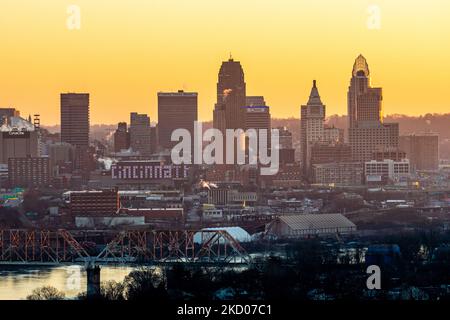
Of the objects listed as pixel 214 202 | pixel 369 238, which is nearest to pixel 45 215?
pixel 214 202

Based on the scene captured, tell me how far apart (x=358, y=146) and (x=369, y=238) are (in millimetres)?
31612

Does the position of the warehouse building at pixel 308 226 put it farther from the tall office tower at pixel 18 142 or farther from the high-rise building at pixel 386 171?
the tall office tower at pixel 18 142

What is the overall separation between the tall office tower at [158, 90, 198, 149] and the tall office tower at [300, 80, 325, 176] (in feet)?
13.5

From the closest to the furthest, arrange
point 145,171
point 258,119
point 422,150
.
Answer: point 145,171
point 258,119
point 422,150

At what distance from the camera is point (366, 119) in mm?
61562

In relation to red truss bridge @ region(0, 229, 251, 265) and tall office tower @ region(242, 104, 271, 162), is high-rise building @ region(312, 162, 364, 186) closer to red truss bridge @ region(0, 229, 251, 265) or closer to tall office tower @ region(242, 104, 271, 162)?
tall office tower @ region(242, 104, 271, 162)

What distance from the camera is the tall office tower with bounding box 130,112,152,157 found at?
60447 millimetres

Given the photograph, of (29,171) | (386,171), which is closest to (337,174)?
(386,171)

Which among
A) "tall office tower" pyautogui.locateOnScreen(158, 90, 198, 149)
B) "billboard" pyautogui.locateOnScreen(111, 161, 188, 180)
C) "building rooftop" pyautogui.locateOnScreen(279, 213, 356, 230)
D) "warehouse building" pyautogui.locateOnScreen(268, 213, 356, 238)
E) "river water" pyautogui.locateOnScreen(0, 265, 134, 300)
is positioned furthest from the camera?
"tall office tower" pyautogui.locateOnScreen(158, 90, 198, 149)

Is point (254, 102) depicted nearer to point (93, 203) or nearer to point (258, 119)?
point (258, 119)

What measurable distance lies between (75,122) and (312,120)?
8747 millimetres

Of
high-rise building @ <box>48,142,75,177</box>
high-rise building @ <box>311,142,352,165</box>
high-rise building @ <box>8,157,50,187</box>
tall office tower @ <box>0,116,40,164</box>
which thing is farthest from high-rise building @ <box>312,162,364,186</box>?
tall office tower @ <box>0,116,40,164</box>

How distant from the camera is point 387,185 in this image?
4934cm

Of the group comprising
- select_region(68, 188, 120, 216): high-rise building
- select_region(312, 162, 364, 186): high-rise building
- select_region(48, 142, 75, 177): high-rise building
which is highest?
select_region(48, 142, 75, 177): high-rise building
